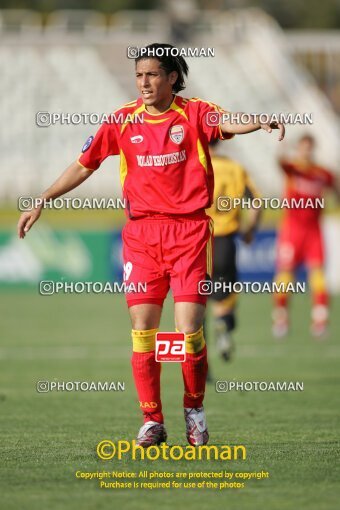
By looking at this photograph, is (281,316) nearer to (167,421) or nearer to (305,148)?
(305,148)

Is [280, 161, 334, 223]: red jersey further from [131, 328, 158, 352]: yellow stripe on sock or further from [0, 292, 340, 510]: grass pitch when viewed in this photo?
[131, 328, 158, 352]: yellow stripe on sock

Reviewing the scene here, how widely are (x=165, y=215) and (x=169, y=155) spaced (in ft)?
1.16

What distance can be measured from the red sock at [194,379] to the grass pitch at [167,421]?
1.14 feet

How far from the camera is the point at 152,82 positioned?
6645 mm

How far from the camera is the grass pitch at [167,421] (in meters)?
5.40

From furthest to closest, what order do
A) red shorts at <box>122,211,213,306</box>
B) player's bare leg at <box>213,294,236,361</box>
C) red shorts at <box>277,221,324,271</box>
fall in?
red shorts at <box>277,221,324,271</box>
player's bare leg at <box>213,294,236,361</box>
red shorts at <box>122,211,213,306</box>

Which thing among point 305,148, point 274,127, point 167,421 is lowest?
point 167,421

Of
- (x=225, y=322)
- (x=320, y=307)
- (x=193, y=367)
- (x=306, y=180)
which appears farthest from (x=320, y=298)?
(x=193, y=367)

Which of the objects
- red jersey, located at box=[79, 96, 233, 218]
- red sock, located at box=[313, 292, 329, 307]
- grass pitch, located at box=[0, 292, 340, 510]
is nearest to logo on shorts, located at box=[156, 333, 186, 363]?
grass pitch, located at box=[0, 292, 340, 510]

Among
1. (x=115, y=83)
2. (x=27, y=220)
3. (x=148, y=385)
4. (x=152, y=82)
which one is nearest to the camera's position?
(x=152, y=82)

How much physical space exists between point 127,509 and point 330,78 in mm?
35574

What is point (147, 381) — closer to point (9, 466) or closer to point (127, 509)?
point (9, 466)

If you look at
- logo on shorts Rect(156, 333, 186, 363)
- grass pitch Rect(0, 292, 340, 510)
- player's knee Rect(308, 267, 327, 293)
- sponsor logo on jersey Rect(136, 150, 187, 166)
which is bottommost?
grass pitch Rect(0, 292, 340, 510)

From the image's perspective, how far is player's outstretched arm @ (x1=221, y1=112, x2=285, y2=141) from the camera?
6.28 metres
